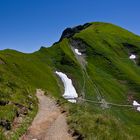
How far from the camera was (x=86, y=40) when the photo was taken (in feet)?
561

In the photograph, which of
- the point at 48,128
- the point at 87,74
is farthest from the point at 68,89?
the point at 48,128

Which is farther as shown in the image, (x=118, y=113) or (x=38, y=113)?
(x=118, y=113)

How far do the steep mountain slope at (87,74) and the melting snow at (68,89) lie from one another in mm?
1708

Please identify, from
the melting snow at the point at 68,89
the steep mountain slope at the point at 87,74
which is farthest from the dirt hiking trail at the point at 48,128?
the melting snow at the point at 68,89

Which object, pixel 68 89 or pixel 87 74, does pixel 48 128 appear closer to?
pixel 68 89

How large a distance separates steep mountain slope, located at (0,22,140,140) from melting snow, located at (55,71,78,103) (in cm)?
171

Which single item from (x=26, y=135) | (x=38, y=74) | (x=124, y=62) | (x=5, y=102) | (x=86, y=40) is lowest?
(x=26, y=135)

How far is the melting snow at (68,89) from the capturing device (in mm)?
96125

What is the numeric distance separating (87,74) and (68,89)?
76.2 feet

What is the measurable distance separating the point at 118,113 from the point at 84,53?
197 ft

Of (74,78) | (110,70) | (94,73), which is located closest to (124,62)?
(110,70)

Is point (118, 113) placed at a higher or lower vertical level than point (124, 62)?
lower

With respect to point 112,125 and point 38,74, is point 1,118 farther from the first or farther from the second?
point 38,74

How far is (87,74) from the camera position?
12575cm
